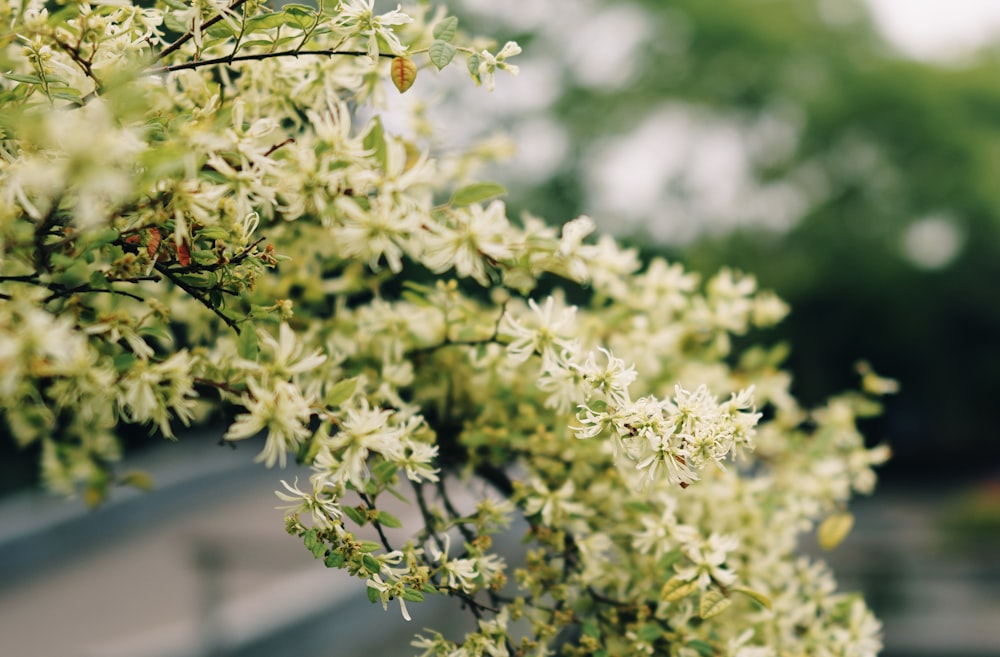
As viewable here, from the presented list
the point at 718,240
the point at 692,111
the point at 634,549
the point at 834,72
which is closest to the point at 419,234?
the point at 634,549

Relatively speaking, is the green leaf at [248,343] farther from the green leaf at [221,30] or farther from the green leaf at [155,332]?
the green leaf at [221,30]

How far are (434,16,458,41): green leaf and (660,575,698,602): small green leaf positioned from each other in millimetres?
810

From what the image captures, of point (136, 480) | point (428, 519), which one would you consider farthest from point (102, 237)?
point (136, 480)

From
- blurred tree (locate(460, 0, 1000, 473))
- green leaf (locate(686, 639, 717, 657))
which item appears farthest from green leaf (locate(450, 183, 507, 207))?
blurred tree (locate(460, 0, 1000, 473))

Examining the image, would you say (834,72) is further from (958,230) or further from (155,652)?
(155,652)

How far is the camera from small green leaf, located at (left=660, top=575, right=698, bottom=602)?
3.95 feet

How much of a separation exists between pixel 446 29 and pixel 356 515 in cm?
63

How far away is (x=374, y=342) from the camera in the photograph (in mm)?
1393

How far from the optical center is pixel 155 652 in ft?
13.1

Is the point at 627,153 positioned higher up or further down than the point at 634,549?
higher up

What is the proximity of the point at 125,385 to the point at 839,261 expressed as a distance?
50.7 ft

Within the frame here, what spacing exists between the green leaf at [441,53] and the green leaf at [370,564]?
23.1 inches

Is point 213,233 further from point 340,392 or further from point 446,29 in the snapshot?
point 446,29

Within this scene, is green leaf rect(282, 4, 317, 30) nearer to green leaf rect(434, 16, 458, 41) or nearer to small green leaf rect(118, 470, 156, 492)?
green leaf rect(434, 16, 458, 41)
